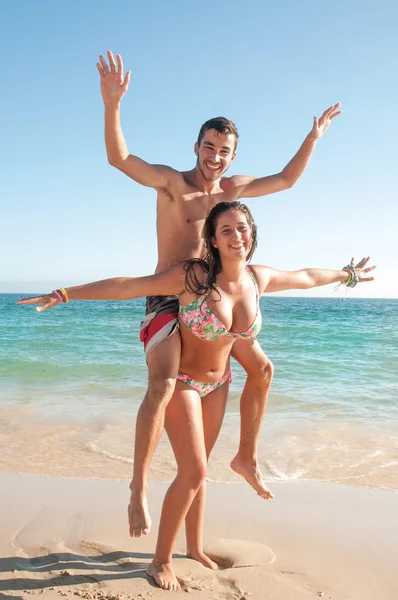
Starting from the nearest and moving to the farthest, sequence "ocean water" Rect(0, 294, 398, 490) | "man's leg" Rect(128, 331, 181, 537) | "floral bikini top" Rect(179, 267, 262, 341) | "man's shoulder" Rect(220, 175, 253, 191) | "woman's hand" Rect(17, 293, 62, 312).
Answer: "woman's hand" Rect(17, 293, 62, 312) < "man's leg" Rect(128, 331, 181, 537) < "floral bikini top" Rect(179, 267, 262, 341) < "man's shoulder" Rect(220, 175, 253, 191) < "ocean water" Rect(0, 294, 398, 490)

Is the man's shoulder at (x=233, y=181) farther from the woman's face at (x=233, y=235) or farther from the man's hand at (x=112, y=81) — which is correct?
the man's hand at (x=112, y=81)

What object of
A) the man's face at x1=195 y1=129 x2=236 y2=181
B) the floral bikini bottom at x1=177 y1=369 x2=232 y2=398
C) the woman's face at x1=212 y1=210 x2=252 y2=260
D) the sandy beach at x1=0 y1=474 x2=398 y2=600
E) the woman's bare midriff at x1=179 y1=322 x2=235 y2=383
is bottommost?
the sandy beach at x1=0 y1=474 x2=398 y2=600

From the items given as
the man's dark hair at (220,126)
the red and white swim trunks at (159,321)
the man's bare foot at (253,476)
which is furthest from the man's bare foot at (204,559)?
the man's dark hair at (220,126)

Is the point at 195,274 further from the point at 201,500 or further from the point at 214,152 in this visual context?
the point at 201,500

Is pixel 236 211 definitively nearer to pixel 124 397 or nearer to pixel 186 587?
pixel 186 587

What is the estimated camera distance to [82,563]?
3816 millimetres

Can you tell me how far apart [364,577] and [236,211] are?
A: 2332 mm

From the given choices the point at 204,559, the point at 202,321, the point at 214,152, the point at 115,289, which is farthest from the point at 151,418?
the point at 214,152

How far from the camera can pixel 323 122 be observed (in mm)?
4516

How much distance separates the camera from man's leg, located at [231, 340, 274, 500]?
385 centimetres

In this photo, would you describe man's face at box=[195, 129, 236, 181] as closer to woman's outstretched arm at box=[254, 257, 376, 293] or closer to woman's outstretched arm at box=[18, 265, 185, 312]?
woman's outstretched arm at box=[254, 257, 376, 293]

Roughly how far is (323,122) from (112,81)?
166cm

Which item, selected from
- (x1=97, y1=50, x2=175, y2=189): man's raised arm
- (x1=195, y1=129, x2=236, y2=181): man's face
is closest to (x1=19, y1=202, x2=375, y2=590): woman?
(x1=195, y1=129, x2=236, y2=181): man's face

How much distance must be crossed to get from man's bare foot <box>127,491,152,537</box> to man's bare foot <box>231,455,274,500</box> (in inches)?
33.3
